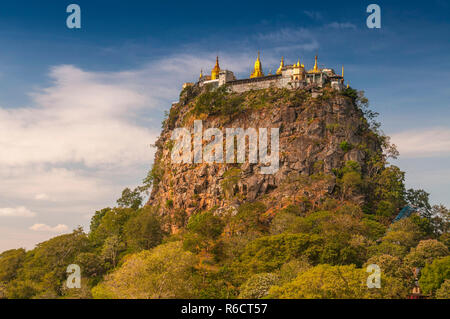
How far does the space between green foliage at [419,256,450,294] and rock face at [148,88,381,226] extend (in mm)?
33274

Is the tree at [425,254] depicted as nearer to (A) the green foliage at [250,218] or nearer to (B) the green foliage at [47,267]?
(A) the green foliage at [250,218]

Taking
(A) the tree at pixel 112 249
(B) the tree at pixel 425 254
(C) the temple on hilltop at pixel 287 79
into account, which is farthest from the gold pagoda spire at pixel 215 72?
(B) the tree at pixel 425 254

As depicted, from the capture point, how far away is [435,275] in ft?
220

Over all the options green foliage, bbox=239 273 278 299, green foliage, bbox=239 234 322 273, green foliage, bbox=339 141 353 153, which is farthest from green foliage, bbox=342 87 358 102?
green foliage, bbox=239 273 278 299

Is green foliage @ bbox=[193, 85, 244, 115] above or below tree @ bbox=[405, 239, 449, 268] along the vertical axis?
above

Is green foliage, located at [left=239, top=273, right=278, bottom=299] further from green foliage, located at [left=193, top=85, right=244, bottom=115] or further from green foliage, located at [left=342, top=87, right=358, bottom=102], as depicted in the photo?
green foliage, located at [left=342, top=87, right=358, bottom=102]

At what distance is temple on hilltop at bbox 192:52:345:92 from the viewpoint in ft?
397

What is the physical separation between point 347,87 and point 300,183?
2889 centimetres

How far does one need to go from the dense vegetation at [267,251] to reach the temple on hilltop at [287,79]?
390cm

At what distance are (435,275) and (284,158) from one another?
1849 inches

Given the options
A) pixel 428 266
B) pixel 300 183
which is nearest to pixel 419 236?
pixel 428 266

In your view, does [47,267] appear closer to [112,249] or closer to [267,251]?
[112,249]

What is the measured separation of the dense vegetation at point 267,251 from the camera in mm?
62188
